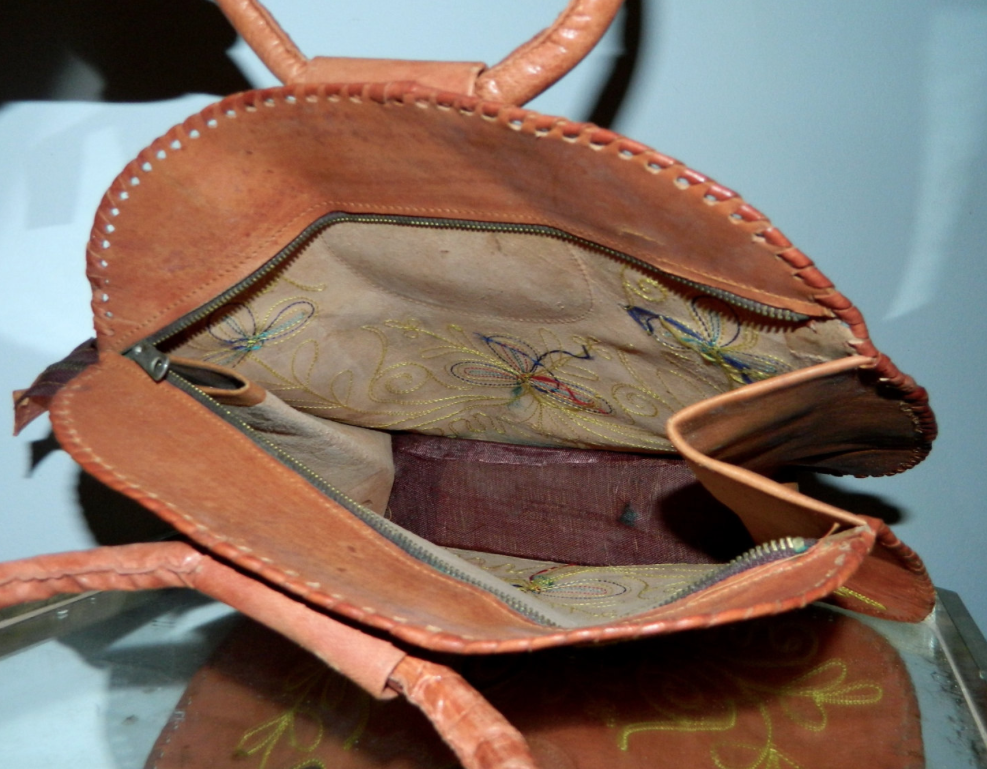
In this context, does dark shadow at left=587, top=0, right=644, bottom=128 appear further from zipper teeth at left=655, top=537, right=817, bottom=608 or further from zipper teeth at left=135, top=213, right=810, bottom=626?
zipper teeth at left=655, top=537, right=817, bottom=608

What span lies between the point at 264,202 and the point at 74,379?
0.21 meters

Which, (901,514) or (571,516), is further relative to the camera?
(901,514)

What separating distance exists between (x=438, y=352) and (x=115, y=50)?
1.71 feet

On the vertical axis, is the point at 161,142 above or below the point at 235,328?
above

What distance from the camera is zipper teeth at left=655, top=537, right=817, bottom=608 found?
503 mm

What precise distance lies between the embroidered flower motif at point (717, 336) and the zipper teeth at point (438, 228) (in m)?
0.03

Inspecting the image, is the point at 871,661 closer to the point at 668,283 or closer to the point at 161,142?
the point at 668,283

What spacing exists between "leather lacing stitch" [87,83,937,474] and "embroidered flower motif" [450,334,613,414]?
11.1 inches

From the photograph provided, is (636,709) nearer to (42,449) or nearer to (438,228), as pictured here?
(438,228)

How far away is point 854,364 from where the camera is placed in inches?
19.7

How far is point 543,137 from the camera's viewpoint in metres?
0.47

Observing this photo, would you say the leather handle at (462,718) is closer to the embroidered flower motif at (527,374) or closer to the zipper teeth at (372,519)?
the zipper teeth at (372,519)

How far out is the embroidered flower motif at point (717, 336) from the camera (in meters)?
0.57

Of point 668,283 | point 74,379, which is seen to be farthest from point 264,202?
point 668,283
